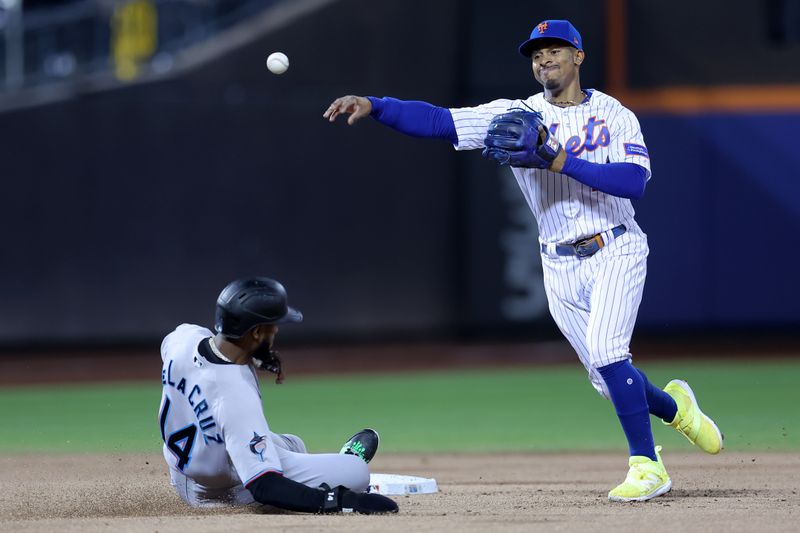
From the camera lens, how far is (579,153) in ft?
16.5

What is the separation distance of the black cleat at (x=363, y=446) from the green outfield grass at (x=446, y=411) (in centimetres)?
219

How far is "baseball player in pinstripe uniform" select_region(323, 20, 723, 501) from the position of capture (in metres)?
4.81

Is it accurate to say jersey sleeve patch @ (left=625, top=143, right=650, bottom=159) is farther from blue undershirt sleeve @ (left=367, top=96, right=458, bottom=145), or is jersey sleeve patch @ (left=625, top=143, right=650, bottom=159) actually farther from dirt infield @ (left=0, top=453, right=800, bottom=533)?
dirt infield @ (left=0, top=453, right=800, bottom=533)

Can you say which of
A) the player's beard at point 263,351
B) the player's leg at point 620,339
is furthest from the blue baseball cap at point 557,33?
the player's beard at point 263,351

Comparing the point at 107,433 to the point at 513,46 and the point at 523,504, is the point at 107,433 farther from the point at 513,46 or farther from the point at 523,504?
the point at 513,46

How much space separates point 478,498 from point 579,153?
62.6 inches

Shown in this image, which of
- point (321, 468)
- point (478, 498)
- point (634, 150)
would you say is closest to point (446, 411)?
point (478, 498)

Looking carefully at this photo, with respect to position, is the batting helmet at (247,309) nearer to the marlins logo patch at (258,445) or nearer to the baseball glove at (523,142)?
the marlins logo patch at (258,445)

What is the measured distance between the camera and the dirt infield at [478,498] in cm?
423

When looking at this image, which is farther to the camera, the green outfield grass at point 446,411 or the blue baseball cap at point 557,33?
the green outfield grass at point 446,411

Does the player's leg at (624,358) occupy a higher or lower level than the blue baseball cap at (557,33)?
lower

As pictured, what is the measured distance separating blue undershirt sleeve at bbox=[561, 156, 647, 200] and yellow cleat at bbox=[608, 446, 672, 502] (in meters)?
1.11

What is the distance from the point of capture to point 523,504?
494 cm

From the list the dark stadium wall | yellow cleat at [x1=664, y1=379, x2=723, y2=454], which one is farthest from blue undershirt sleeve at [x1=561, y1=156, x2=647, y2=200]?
the dark stadium wall
